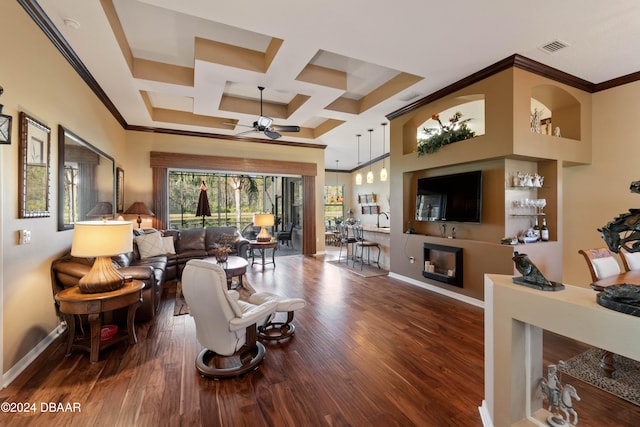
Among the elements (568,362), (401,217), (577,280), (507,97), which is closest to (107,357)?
(568,362)

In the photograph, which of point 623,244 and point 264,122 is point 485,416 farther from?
point 264,122

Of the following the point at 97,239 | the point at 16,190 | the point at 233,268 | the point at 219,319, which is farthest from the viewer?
the point at 233,268

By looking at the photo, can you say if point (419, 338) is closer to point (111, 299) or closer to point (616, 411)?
point (616, 411)

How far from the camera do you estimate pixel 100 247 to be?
2.54m

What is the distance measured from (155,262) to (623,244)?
5.37 m

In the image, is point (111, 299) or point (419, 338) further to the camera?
point (419, 338)

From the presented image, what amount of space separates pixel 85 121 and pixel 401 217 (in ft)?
17.5

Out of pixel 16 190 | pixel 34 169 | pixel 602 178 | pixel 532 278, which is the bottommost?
pixel 532 278

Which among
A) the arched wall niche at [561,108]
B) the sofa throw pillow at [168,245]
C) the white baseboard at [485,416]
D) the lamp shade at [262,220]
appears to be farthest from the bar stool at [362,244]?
the white baseboard at [485,416]

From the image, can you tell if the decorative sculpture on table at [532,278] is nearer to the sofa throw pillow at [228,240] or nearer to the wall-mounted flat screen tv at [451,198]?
the wall-mounted flat screen tv at [451,198]

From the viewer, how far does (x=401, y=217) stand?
18.3 ft

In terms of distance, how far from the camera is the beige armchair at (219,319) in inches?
88.7

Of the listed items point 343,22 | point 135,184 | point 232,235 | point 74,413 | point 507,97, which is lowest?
point 74,413

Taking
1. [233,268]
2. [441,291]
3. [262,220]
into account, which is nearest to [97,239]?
[233,268]
